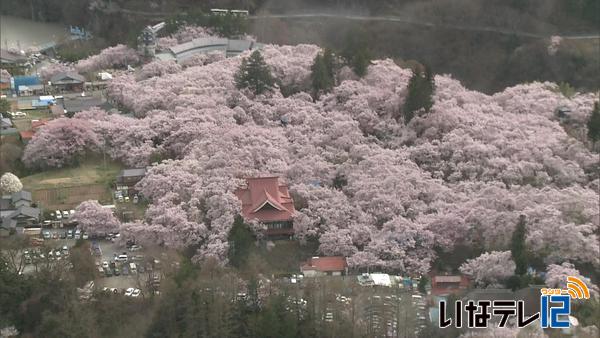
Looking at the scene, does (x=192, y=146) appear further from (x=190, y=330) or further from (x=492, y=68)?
(x=492, y=68)

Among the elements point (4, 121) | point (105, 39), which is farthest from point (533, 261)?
point (105, 39)

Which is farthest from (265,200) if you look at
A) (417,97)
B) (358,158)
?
(417,97)

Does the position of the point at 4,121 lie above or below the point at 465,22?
below

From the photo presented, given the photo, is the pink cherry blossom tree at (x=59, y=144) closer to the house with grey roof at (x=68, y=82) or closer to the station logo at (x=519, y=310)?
the house with grey roof at (x=68, y=82)

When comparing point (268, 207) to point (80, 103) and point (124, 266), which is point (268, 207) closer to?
point (124, 266)

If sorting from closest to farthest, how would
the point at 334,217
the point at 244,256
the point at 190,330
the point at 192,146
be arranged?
the point at 190,330 → the point at 244,256 → the point at 334,217 → the point at 192,146

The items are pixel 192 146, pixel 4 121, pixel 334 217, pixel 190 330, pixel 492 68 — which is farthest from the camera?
pixel 492 68

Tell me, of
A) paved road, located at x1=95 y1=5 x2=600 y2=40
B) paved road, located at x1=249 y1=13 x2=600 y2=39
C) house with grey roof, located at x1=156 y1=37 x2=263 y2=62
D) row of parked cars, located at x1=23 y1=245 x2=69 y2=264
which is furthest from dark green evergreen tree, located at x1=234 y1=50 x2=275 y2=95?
paved road, located at x1=249 y1=13 x2=600 y2=39
